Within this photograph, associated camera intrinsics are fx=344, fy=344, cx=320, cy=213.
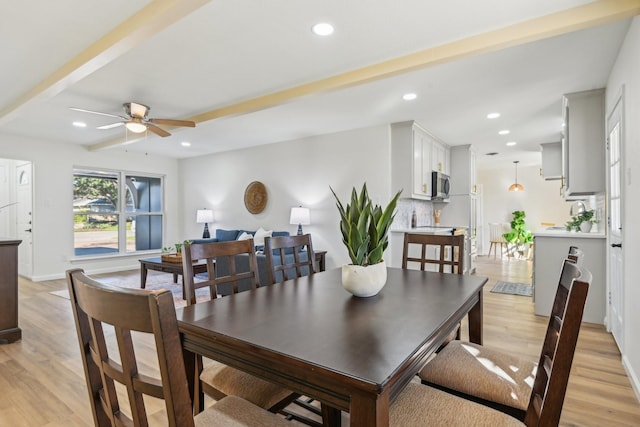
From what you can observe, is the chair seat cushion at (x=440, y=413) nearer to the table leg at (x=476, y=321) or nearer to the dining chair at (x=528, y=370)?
the dining chair at (x=528, y=370)

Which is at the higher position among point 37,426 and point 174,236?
point 174,236

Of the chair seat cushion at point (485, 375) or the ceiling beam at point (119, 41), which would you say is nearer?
the chair seat cushion at point (485, 375)

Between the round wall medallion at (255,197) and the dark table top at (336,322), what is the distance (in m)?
Answer: 4.45

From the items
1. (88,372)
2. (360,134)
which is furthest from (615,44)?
(88,372)

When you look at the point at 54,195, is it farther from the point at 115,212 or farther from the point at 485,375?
the point at 485,375

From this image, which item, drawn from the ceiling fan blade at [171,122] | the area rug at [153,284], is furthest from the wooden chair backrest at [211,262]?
the area rug at [153,284]

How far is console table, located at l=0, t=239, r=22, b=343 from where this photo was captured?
2.93m

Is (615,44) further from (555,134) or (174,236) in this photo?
(174,236)

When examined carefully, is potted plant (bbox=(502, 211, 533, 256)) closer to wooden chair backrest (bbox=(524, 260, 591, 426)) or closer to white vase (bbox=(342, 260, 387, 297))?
white vase (bbox=(342, 260, 387, 297))

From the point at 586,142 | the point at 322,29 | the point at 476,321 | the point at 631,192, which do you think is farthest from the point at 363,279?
the point at 586,142

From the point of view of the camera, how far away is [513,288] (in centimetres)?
490

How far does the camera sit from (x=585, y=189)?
3.50 meters

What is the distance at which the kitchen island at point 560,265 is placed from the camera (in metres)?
3.35

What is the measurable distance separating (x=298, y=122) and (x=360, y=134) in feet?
3.16
